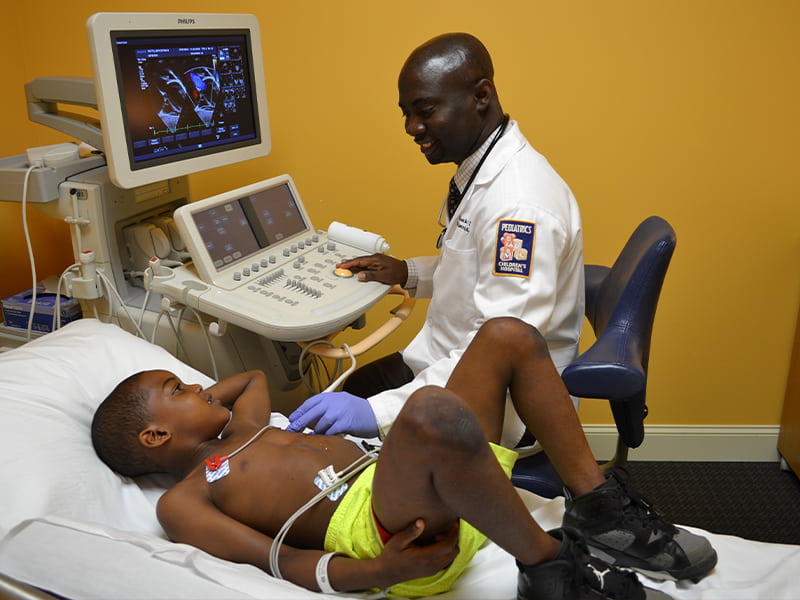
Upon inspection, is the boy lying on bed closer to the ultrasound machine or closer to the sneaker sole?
the sneaker sole

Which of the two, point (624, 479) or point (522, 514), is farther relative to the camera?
point (624, 479)

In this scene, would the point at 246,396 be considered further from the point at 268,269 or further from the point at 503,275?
the point at 503,275

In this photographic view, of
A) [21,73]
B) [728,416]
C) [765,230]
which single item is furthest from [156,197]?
[728,416]

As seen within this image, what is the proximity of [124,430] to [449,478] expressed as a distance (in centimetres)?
69

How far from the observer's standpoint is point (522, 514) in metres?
1.18

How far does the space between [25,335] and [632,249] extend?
1510 mm

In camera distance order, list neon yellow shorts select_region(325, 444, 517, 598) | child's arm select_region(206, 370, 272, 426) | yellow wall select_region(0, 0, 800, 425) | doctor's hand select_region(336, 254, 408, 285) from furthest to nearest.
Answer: yellow wall select_region(0, 0, 800, 425)
doctor's hand select_region(336, 254, 408, 285)
child's arm select_region(206, 370, 272, 426)
neon yellow shorts select_region(325, 444, 517, 598)

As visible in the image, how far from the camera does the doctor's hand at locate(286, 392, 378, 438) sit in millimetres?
1515

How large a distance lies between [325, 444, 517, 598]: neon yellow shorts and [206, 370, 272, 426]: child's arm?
0.35 m

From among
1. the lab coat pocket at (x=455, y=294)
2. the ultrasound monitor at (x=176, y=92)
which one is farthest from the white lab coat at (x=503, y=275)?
the ultrasound monitor at (x=176, y=92)

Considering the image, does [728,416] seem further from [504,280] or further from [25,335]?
[25,335]

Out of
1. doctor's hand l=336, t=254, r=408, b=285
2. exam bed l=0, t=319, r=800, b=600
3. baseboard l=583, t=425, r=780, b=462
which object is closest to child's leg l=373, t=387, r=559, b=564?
exam bed l=0, t=319, r=800, b=600

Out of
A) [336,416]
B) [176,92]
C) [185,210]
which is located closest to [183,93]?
[176,92]

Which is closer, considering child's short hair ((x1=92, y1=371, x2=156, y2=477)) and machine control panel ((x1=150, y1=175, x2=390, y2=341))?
child's short hair ((x1=92, y1=371, x2=156, y2=477))
